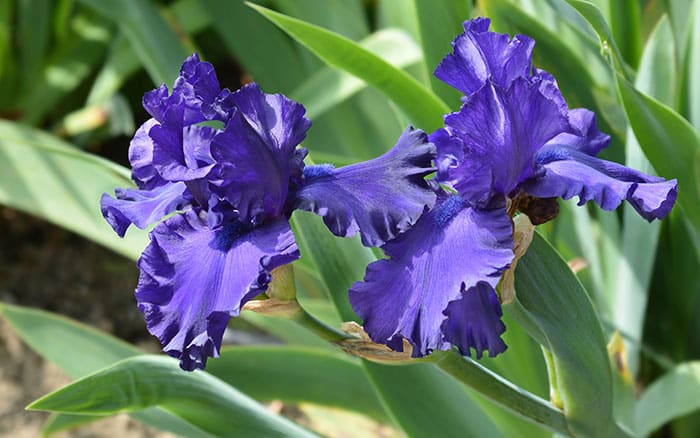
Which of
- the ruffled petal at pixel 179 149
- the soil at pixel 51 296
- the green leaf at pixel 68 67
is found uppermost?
the ruffled petal at pixel 179 149

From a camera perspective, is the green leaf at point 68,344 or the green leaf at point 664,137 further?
the green leaf at point 68,344

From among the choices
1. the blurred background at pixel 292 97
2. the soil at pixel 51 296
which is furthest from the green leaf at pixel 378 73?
the soil at pixel 51 296

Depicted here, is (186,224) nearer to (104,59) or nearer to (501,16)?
(501,16)

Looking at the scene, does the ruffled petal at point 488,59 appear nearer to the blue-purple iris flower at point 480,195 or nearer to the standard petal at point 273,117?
the blue-purple iris flower at point 480,195

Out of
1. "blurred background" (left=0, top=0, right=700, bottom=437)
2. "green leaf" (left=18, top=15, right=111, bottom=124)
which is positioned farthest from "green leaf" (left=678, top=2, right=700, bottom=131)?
"green leaf" (left=18, top=15, right=111, bottom=124)

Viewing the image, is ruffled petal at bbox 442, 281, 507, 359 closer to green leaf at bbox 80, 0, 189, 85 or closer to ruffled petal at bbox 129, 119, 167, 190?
ruffled petal at bbox 129, 119, 167, 190

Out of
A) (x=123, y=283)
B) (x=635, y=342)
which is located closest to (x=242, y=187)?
(x=635, y=342)
